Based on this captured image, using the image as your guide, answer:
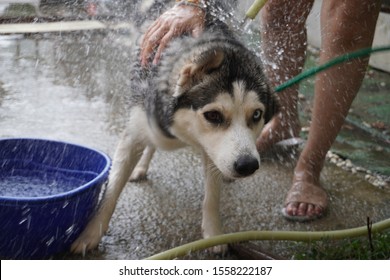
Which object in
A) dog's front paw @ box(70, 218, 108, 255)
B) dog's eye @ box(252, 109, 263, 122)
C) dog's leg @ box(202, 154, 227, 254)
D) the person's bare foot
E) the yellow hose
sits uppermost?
dog's eye @ box(252, 109, 263, 122)

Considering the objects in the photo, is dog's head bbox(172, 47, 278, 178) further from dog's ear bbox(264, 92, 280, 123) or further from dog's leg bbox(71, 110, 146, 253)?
dog's leg bbox(71, 110, 146, 253)

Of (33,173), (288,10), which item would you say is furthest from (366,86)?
(33,173)

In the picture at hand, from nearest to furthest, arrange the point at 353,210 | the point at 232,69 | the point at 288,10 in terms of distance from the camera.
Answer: the point at 232,69 → the point at 353,210 → the point at 288,10

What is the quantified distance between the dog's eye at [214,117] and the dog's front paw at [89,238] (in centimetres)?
80

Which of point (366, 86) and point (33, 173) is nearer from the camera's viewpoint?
point (33, 173)

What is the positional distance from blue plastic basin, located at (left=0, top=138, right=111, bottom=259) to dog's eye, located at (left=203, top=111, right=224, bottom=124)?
561mm

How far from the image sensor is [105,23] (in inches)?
275

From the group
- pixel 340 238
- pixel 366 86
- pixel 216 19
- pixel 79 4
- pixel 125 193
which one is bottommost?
pixel 79 4

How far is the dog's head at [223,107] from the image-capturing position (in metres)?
2.61

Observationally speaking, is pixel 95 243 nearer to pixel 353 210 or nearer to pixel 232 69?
pixel 232 69

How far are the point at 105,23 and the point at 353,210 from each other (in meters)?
4.33

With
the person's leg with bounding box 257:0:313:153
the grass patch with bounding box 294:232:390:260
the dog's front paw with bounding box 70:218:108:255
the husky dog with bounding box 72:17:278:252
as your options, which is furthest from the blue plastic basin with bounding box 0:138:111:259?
the person's leg with bounding box 257:0:313:153

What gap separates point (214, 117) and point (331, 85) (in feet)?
3.76

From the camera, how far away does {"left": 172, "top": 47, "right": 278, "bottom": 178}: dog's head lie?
103 inches
